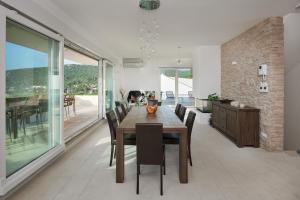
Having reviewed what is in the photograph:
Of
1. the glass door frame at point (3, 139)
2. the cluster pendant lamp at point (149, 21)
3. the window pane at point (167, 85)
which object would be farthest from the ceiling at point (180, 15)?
the window pane at point (167, 85)

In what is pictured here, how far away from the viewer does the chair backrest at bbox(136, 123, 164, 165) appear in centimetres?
268

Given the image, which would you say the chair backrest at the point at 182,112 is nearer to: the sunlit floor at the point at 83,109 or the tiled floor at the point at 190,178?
the tiled floor at the point at 190,178

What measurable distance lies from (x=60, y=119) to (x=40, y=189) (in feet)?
5.30

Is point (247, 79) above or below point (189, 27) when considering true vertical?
below

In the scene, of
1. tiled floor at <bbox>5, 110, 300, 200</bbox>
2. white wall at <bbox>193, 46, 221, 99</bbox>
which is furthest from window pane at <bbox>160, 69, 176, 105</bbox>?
tiled floor at <bbox>5, 110, 300, 200</bbox>

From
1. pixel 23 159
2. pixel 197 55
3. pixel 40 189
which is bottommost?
pixel 40 189

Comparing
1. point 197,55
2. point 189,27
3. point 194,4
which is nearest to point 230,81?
point 197,55

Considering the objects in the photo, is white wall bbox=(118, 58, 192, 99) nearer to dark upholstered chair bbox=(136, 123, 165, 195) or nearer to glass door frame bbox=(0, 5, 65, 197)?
glass door frame bbox=(0, 5, 65, 197)

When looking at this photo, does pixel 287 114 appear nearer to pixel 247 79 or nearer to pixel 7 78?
pixel 247 79

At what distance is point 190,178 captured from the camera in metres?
3.16

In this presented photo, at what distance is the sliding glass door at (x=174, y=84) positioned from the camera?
472 inches

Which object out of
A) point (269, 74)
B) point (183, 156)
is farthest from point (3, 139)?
point (269, 74)

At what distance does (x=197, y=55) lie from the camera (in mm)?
7859

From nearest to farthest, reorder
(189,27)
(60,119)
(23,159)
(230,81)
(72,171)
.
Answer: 1. (23,159)
2. (72,171)
3. (60,119)
4. (189,27)
5. (230,81)
